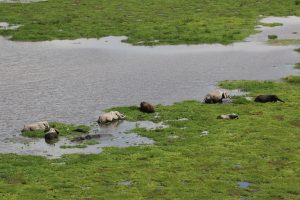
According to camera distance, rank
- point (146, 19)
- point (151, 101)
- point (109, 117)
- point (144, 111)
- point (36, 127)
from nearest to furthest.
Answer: point (36, 127)
point (109, 117)
point (144, 111)
point (151, 101)
point (146, 19)

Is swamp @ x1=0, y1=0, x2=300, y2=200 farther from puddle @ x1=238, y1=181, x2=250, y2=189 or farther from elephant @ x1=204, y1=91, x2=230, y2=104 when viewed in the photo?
elephant @ x1=204, y1=91, x2=230, y2=104

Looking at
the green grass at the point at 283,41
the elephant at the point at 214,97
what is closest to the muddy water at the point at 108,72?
the green grass at the point at 283,41

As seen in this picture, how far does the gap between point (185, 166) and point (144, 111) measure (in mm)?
10693

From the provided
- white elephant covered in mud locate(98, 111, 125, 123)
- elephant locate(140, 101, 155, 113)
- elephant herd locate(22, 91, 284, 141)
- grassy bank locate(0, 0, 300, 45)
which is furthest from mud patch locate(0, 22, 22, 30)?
white elephant covered in mud locate(98, 111, 125, 123)

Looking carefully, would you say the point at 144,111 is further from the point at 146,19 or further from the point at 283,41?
the point at 146,19

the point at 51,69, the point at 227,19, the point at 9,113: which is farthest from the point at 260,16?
the point at 9,113

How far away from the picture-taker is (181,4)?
9488cm

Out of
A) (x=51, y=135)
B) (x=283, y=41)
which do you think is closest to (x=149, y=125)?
(x=51, y=135)

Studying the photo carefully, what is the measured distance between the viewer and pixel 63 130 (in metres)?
Answer: 38.4

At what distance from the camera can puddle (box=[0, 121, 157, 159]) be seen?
115 feet

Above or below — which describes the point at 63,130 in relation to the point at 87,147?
above

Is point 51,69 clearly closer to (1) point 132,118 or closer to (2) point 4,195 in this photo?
(1) point 132,118

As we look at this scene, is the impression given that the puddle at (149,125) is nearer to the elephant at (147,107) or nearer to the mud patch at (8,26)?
the elephant at (147,107)

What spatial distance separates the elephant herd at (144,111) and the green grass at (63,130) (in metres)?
0.36
